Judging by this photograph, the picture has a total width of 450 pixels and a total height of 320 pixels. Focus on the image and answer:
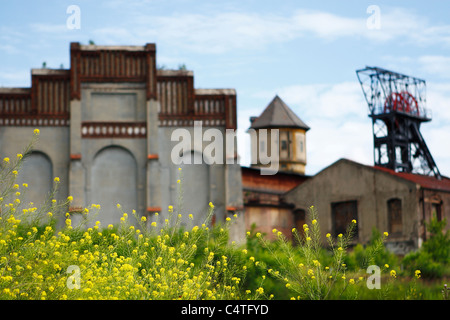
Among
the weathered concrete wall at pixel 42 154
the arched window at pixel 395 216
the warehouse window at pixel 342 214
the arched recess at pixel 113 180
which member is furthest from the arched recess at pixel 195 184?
the arched window at pixel 395 216

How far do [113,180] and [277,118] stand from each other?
25.3m

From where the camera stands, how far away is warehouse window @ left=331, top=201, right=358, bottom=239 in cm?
4038

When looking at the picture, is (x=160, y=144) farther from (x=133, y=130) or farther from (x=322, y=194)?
(x=322, y=194)

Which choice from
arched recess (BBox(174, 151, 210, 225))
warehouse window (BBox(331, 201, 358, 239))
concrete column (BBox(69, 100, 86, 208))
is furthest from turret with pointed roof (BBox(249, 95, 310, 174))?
concrete column (BBox(69, 100, 86, 208))

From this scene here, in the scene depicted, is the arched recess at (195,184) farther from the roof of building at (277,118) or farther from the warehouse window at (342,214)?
the roof of building at (277,118)

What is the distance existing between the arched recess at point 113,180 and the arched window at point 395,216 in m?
14.3

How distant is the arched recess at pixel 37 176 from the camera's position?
36.8 meters

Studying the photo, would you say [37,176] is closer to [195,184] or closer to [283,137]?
[195,184]

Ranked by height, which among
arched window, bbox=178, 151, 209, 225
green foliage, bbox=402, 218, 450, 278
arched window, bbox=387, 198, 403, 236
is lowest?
green foliage, bbox=402, 218, 450, 278

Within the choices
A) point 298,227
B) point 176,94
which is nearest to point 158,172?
point 176,94

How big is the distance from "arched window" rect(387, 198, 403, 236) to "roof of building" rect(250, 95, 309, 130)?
2162 cm

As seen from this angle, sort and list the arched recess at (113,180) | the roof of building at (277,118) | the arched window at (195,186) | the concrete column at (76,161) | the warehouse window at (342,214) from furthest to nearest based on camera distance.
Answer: the roof of building at (277,118)
the warehouse window at (342,214)
the arched window at (195,186)
the arched recess at (113,180)
the concrete column at (76,161)

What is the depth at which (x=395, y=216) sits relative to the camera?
38656mm

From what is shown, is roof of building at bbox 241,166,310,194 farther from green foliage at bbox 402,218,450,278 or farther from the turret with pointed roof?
green foliage at bbox 402,218,450,278
